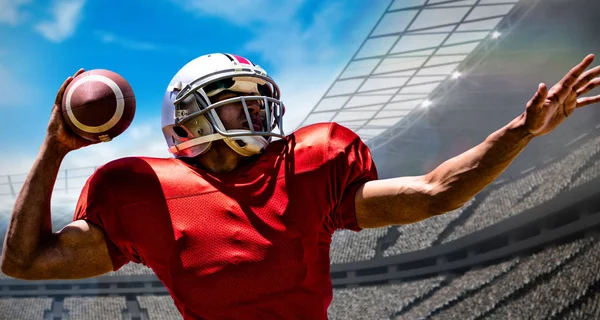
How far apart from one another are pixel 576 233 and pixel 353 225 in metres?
8.20

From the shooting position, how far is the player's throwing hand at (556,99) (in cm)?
106

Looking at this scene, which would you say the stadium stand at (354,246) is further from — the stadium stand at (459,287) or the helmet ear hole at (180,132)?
the helmet ear hole at (180,132)

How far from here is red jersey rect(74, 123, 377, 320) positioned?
120cm

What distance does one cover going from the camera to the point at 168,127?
4.69 feet

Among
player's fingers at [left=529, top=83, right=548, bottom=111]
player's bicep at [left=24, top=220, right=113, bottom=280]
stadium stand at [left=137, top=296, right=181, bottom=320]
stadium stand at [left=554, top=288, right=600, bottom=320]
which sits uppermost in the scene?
player's fingers at [left=529, top=83, right=548, bottom=111]

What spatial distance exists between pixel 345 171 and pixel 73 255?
0.58m

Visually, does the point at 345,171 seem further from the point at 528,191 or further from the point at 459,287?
the point at 528,191

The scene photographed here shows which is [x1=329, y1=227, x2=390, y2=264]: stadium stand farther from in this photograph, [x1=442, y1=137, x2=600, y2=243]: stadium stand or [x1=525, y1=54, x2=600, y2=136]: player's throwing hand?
[x1=525, y1=54, x2=600, y2=136]: player's throwing hand

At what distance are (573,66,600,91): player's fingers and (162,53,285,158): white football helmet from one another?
58 cm

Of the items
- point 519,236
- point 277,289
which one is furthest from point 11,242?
point 519,236

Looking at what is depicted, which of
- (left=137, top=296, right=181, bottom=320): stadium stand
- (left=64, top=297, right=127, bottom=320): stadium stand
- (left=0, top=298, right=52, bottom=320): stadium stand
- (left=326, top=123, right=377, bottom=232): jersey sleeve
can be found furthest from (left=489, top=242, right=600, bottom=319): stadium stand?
(left=0, top=298, right=52, bottom=320): stadium stand

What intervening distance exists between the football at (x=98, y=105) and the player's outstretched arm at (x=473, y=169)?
53 cm

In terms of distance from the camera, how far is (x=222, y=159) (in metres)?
1.37

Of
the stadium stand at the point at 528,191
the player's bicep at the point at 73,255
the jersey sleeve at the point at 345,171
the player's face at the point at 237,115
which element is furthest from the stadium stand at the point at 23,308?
the jersey sleeve at the point at 345,171
